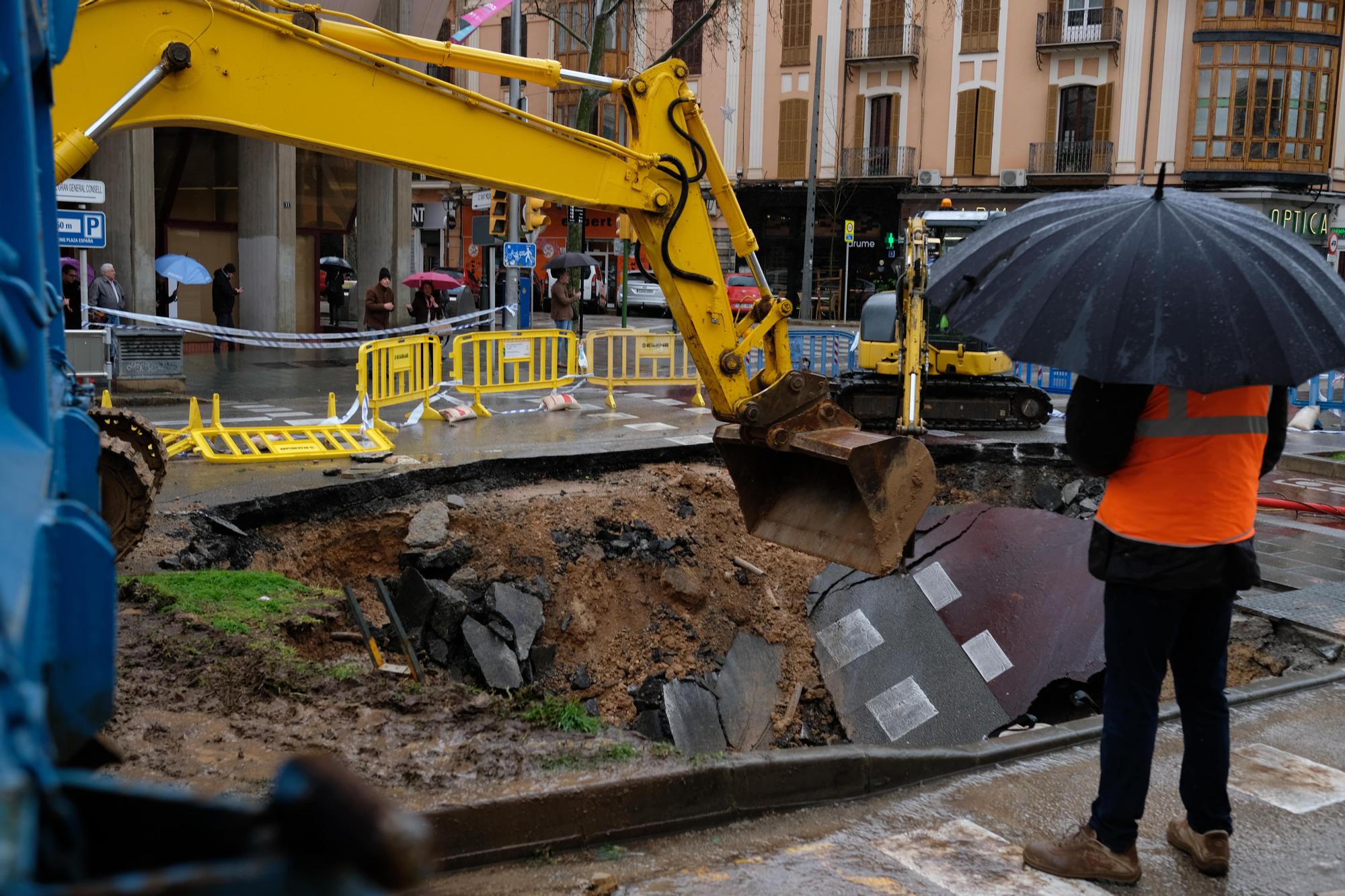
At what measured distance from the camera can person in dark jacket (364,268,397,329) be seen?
21.5 meters

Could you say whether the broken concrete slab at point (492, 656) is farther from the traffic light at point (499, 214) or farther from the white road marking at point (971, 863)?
the traffic light at point (499, 214)

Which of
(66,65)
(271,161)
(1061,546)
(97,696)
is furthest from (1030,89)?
(97,696)

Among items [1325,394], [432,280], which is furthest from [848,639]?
[432,280]

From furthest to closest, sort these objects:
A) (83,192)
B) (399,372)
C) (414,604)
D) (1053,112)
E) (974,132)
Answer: (974,132), (1053,112), (83,192), (399,372), (414,604)

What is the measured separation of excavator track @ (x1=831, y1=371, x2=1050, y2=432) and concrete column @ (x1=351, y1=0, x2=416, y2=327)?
12782 mm

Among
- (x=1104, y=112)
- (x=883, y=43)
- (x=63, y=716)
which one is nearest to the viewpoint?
(x=63, y=716)

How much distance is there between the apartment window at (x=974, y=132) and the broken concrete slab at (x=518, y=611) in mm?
37870

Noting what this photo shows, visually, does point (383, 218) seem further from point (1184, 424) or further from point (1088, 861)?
point (1088, 861)

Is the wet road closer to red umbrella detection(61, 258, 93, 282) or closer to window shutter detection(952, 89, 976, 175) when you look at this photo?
red umbrella detection(61, 258, 93, 282)

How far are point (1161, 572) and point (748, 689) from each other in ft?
15.1

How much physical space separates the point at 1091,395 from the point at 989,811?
1.71 m

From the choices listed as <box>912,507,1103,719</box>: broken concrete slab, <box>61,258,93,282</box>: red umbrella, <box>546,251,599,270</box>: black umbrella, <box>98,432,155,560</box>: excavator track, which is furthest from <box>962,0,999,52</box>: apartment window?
<box>98,432,155,560</box>: excavator track

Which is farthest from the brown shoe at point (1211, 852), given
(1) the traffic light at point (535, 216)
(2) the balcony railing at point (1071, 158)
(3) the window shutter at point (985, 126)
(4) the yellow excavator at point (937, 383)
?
(3) the window shutter at point (985, 126)

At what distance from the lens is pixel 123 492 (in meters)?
7.19
